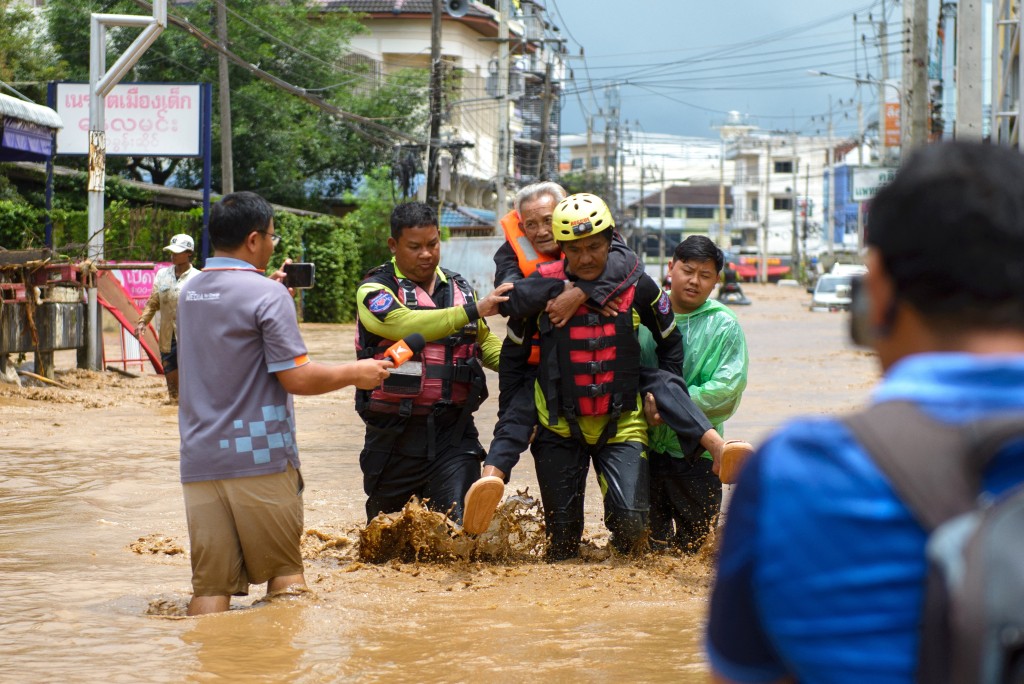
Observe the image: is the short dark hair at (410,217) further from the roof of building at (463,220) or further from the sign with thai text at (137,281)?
the roof of building at (463,220)

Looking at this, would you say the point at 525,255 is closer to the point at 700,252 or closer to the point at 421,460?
the point at 700,252

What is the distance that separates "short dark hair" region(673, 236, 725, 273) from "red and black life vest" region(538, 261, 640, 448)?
18.0 inches

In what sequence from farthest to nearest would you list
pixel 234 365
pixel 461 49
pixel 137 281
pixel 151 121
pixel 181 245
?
pixel 461 49 → pixel 151 121 → pixel 137 281 → pixel 181 245 → pixel 234 365

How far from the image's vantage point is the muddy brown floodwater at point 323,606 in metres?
4.85

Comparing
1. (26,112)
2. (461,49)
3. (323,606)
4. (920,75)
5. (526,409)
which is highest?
(461,49)

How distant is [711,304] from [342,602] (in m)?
2.38

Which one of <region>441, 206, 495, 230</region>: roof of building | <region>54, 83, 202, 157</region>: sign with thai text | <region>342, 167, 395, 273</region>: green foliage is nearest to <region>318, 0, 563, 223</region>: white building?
<region>441, 206, 495, 230</region>: roof of building

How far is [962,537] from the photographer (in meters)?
1.36

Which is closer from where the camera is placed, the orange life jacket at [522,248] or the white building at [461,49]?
the orange life jacket at [522,248]

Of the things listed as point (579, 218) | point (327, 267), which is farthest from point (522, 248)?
point (327, 267)

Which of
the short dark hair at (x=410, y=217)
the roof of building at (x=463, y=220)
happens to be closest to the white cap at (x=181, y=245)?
the short dark hair at (x=410, y=217)

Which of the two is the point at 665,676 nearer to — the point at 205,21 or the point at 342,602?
the point at 342,602

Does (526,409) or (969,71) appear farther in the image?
(969,71)

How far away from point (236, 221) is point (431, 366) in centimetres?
164
